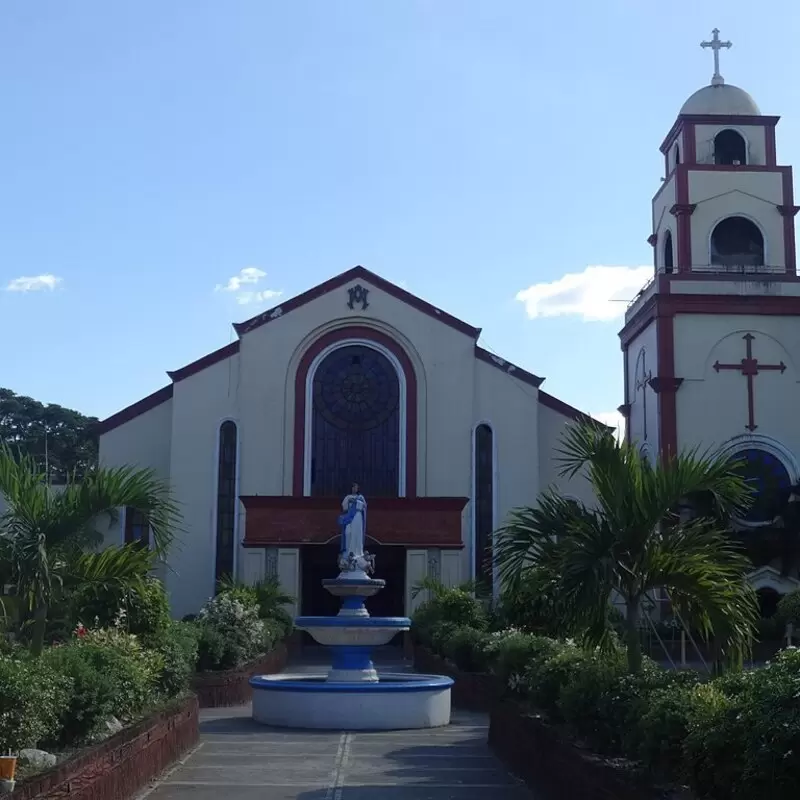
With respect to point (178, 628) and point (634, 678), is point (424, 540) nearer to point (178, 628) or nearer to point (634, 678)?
point (178, 628)

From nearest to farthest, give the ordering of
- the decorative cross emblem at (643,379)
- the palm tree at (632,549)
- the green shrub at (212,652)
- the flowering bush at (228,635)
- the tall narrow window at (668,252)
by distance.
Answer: the palm tree at (632,549), the green shrub at (212,652), the flowering bush at (228,635), the decorative cross emblem at (643,379), the tall narrow window at (668,252)

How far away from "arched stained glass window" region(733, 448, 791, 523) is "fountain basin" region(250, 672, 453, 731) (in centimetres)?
1969

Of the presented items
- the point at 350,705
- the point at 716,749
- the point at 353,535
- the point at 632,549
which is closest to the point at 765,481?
the point at 353,535

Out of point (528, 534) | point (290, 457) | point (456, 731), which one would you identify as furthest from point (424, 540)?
point (528, 534)

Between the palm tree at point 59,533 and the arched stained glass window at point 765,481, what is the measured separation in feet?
81.9

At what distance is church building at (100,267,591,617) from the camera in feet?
116

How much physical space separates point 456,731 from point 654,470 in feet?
25.0

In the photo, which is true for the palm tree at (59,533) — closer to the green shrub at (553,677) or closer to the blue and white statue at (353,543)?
the green shrub at (553,677)

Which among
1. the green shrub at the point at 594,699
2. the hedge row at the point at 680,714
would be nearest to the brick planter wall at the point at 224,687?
the hedge row at the point at 680,714

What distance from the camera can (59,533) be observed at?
12.0 meters

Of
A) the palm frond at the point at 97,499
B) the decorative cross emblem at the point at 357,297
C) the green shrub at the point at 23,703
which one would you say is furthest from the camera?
the decorative cross emblem at the point at 357,297

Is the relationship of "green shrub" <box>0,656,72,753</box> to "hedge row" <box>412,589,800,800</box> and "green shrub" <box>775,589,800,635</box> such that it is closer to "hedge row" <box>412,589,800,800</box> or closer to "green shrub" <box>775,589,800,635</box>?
"hedge row" <box>412,589,800,800</box>

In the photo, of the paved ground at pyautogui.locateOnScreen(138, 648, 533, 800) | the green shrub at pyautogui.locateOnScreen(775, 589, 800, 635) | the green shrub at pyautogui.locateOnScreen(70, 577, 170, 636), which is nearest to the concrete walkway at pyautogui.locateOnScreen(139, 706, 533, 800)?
the paved ground at pyautogui.locateOnScreen(138, 648, 533, 800)

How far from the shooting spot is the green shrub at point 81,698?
32.8 feet
